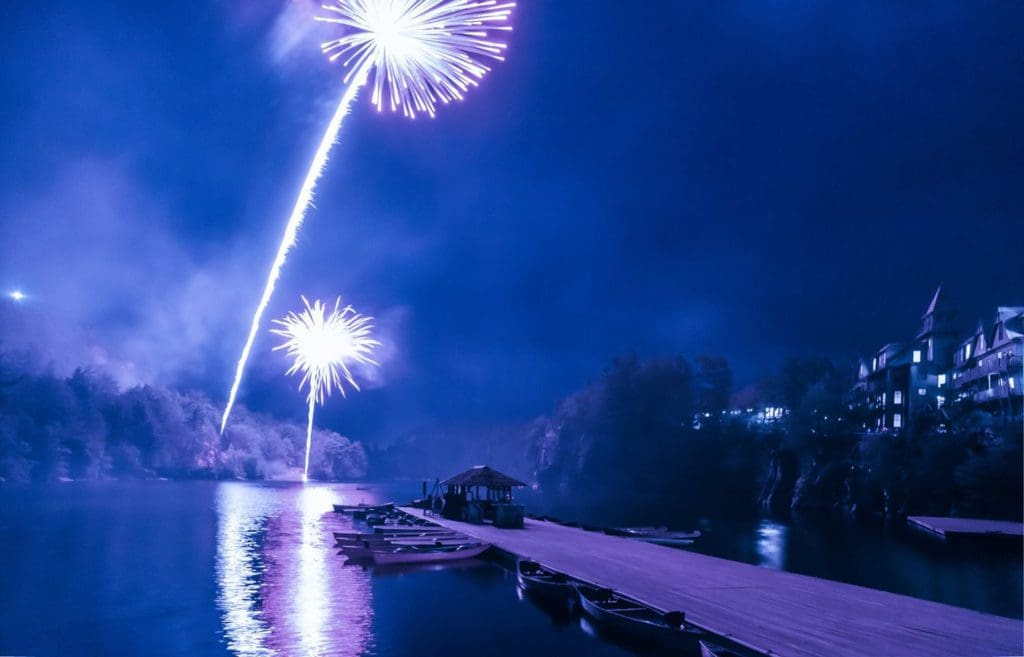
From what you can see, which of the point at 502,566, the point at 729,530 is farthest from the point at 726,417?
the point at 502,566

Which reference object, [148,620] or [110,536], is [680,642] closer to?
[148,620]

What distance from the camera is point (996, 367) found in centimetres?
6788

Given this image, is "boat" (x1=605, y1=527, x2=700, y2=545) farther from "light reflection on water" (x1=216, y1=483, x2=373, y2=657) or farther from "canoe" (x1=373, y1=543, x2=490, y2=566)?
"light reflection on water" (x1=216, y1=483, x2=373, y2=657)

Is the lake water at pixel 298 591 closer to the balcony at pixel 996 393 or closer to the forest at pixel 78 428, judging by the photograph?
the balcony at pixel 996 393

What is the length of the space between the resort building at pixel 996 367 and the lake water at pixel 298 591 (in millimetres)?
22295

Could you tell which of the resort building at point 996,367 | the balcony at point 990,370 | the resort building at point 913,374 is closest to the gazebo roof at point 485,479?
the resort building at point 996,367

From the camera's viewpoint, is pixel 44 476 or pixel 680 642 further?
pixel 44 476

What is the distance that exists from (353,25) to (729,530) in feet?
166

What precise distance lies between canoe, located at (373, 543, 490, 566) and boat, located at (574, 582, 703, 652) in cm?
1205

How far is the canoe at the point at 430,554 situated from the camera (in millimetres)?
33188

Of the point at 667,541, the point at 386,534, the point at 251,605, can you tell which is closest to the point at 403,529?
the point at 386,534

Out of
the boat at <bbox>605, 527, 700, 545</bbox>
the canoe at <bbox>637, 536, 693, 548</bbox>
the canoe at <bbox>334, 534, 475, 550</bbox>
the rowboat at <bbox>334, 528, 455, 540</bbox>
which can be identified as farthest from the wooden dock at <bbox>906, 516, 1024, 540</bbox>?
the rowboat at <bbox>334, 528, 455, 540</bbox>

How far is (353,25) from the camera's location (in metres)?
25.9

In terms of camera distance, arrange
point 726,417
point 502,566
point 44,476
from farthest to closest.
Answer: point 44,476 < point 726,417 < point 502,566
